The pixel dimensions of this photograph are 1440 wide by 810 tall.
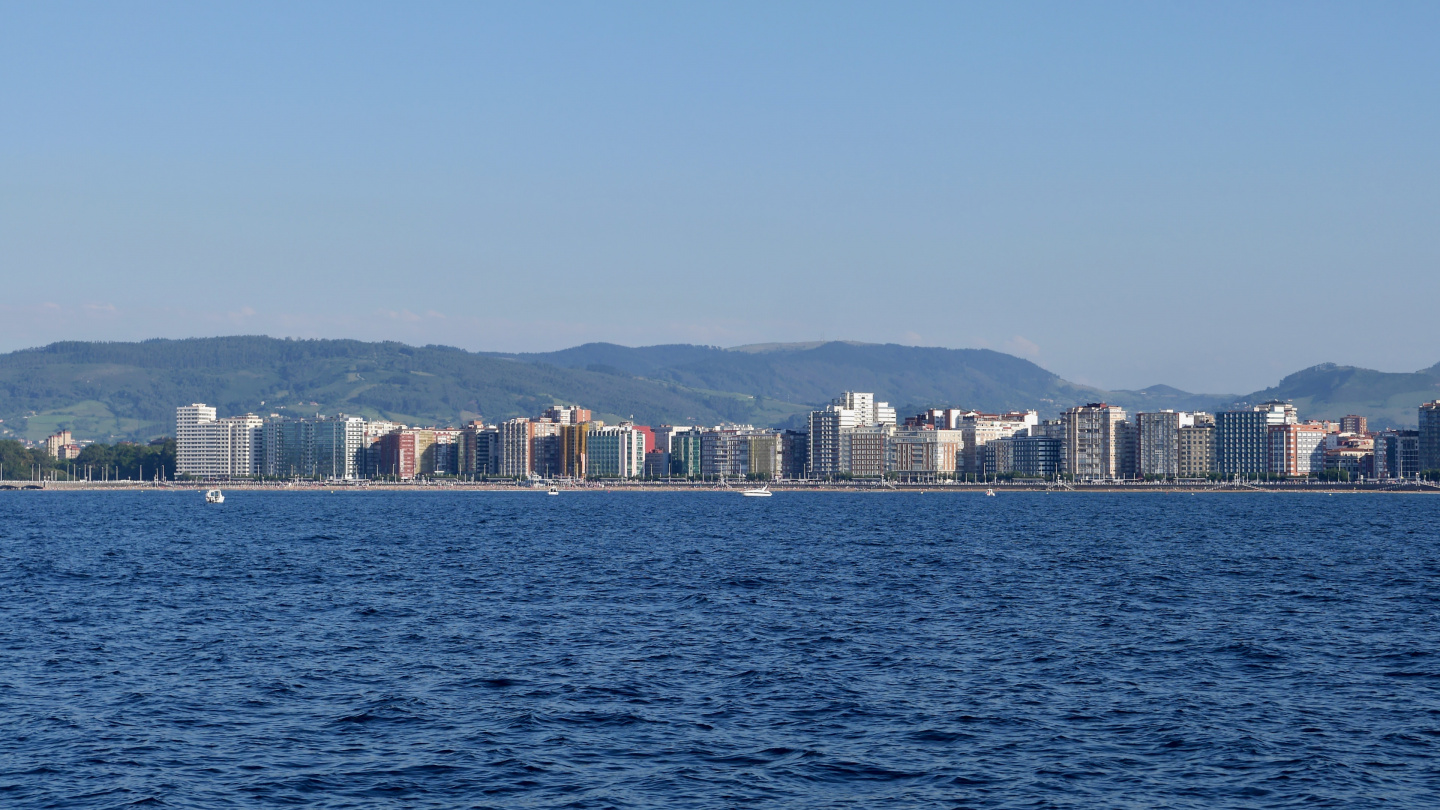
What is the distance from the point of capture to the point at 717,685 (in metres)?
32.5

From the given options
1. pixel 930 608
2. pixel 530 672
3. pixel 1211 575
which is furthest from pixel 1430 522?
pixel 530 672

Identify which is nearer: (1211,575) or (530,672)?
(530,672)

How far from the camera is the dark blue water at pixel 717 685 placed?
2389 cm

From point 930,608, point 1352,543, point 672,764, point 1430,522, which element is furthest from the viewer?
point 1430,522

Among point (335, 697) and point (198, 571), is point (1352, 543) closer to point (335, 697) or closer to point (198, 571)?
point (198, 571)

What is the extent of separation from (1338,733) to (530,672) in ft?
56.2

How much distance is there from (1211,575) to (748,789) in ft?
148

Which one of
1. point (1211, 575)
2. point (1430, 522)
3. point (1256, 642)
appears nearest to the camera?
point (1256, 642)

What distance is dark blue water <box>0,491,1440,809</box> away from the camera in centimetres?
2389

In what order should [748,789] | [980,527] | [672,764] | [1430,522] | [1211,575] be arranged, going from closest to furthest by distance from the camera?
[748,789]
[672,764]
[1211,575]
[980,527]
[1430,522]

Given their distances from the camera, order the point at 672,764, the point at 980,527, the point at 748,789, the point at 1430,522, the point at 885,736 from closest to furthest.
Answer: the point at 748,789
the point at 672,764
the point at 885,736
the point at 980,527
the point at 1430,522

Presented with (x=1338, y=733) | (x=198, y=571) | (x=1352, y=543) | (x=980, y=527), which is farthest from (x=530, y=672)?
(x=980, y=527)

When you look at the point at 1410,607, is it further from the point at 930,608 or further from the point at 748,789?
the point at 748,789

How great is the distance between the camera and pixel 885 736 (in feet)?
89.2
